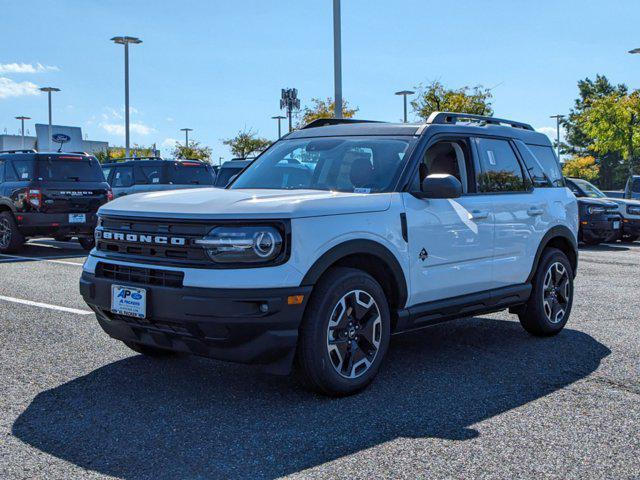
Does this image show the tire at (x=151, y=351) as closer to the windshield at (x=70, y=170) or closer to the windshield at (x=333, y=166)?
the windshield at (x=333, y=166)

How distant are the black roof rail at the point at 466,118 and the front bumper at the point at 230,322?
208cm

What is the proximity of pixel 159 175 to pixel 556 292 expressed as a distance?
41.3 feet

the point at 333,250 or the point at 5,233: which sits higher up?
the point at 333,250

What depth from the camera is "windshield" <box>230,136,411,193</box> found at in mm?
5234

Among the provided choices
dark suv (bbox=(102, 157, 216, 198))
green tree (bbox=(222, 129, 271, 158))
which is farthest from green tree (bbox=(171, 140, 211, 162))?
dark suv (bbox=(102, 157, 216, 198))

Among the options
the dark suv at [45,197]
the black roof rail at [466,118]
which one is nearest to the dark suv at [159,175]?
the dark suv at [45,197]

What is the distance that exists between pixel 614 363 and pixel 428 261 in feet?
5.52

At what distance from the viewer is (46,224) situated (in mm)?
13406

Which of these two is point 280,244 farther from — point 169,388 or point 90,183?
point 90,183

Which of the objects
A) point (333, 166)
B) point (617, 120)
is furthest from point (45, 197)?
point (617, 120)

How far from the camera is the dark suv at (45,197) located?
13438 mm

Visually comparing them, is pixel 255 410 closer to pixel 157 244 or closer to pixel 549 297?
pixel 157 244

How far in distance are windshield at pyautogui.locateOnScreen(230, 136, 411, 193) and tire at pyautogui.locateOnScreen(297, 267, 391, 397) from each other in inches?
30.9

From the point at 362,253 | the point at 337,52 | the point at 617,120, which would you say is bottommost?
the point at 362,253
